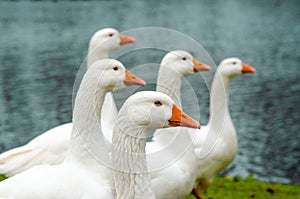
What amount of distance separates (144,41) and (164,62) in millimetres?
673

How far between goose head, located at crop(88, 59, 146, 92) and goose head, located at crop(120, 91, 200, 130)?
42.8 inches

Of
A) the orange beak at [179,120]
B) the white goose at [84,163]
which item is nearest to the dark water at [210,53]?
the white goose at [84,163]

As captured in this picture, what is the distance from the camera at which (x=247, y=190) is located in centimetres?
820

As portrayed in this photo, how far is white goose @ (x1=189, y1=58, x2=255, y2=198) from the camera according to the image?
6918 mm

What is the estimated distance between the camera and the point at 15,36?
26.9 meters

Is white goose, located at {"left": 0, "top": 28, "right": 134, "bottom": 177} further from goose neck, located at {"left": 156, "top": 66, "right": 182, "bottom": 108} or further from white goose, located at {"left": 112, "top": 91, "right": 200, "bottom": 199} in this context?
white goose, located at {"left": 112, "top": 91, "right": 200, "bottom": 199}

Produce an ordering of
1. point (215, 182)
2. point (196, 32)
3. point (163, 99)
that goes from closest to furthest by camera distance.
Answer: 1. point (163, 99)
2. point (215, 182)
3. point (196, 32)

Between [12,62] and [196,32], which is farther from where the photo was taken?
[196,32]

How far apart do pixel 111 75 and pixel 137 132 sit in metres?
1.20

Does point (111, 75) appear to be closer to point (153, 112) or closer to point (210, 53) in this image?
point (153, 112)

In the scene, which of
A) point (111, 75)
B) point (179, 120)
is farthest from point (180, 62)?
point (179, 120)

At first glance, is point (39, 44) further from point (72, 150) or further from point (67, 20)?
point (72, 150)

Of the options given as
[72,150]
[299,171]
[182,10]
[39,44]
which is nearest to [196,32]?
[39,44]

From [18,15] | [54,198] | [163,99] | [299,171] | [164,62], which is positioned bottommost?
[18,15]
